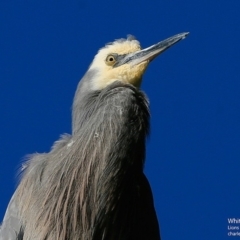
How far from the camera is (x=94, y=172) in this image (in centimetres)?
398

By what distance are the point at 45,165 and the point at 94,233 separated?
46 centimetres

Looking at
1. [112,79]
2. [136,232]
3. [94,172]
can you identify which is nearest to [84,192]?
[94,172]

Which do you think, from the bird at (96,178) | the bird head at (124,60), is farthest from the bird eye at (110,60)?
the bird at (96,178)

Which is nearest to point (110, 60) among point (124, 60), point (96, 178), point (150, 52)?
point (124, 60)

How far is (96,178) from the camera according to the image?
396cm

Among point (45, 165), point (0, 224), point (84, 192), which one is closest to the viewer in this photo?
point (84, 192)

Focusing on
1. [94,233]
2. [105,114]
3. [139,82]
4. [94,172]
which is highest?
[139,82]

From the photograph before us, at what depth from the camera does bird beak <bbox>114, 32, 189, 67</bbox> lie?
4219mm

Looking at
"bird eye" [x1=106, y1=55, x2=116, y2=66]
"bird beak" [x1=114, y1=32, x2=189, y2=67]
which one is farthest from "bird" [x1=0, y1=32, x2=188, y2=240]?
"bird eye" [x1=106, y1=55, x2=116, y2=66]

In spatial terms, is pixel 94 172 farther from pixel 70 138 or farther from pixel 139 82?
pixel 139 82

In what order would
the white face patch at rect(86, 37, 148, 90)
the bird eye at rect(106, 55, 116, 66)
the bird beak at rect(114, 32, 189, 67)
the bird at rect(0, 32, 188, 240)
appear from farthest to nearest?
the bird eye at rect(106, 55, 116, 66)
the white face patch at rect(86, 37, 148, 90)
the bird beak at rect(114, 32, 189, 67)
the bird at rect(0, 32, 188, 240)

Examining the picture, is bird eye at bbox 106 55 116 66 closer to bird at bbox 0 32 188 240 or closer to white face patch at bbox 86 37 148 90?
white face patch at bbox 86 37 148 90

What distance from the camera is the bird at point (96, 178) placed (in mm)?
3953

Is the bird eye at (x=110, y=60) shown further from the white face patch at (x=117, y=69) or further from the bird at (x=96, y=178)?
the bird at (x=96, y=178)
